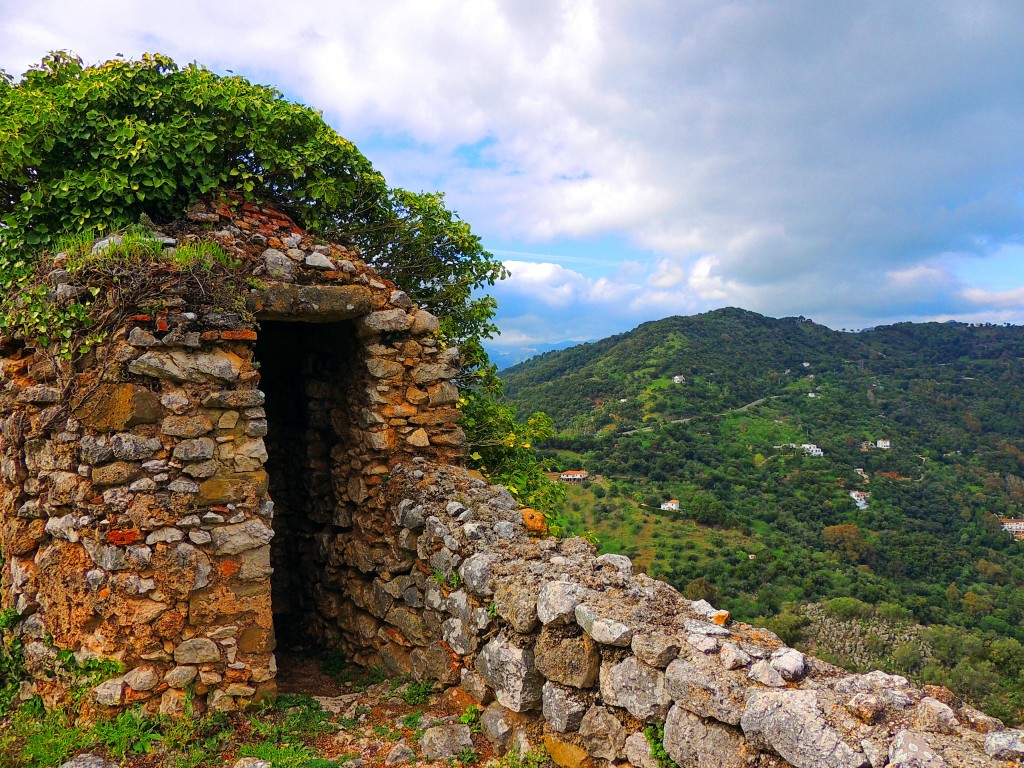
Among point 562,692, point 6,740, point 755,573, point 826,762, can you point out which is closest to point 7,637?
point 6,740

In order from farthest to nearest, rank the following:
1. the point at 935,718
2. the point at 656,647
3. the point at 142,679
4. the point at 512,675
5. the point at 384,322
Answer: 1. the point at 384,322
2. the point at 142,679
3. the point at 512,675
4. the point at 656,647
5. the point at 935,718

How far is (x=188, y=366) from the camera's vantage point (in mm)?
4570

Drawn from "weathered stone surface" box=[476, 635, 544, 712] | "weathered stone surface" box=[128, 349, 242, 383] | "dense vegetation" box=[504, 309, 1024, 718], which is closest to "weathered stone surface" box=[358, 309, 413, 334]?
"weathered stone surface" box=[128, 349, 242, 383]

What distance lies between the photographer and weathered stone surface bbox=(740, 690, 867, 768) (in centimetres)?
247

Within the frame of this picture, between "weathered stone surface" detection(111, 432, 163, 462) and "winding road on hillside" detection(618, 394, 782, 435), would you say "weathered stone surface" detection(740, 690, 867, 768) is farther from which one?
"winding road on hillside" detection(618, 394, 782, 435)

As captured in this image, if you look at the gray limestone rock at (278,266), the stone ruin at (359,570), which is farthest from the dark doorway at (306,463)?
the gray limestone rock at (278,266)

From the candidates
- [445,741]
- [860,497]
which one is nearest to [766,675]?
[445,741]

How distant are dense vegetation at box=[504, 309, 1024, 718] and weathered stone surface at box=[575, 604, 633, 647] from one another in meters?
16.2

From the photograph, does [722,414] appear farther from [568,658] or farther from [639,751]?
[639,751]

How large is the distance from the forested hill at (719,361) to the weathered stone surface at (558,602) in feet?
115

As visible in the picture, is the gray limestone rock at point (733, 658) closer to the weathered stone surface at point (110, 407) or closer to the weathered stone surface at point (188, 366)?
the weathered stone surface at point (188, 366)

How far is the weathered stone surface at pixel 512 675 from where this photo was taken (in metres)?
3.88

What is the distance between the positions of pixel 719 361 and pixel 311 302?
49.8m

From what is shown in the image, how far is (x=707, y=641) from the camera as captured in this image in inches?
126
